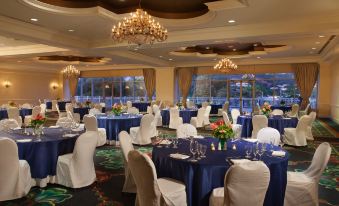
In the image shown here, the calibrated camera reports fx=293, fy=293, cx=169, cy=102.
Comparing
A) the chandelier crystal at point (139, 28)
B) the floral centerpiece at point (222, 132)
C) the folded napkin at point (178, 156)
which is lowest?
the folded napkin at point (178, 156)

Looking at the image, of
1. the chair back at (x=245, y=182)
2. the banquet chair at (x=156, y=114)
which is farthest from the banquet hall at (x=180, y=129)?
the banquet chair at (x=156, y=114)

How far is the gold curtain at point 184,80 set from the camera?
17844 mm

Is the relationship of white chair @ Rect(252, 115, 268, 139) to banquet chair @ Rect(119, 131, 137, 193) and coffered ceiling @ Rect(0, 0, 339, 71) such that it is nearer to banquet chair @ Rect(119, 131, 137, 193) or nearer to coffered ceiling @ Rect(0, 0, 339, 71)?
coffered ceiling @ Rect(0, 0, 339, 71)

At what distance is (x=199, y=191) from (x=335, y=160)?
4.74 m

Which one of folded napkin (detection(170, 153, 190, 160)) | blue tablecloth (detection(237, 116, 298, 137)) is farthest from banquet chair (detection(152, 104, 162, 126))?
folded napkin (detection(170, 153, 190, 160))

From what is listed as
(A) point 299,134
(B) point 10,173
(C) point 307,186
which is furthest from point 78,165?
(A) point 299,134

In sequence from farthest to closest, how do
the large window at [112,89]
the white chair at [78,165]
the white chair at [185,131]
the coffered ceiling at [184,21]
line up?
the large window at [112,89]
the coffered ceiling at [184,21]
the white chair at [185,131]
the white chair at [78,165]

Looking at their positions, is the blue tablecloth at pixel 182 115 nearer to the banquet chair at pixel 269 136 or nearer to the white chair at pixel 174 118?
the white chair at pixel 174 118

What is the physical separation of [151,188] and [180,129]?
242cm

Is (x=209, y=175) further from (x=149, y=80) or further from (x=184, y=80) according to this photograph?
(x=149, y=80)

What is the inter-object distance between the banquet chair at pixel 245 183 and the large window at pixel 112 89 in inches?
659

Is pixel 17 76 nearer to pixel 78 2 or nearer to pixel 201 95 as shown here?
pixel 201 95

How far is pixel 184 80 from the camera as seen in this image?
18.0 metres

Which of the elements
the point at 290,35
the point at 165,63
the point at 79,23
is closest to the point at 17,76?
the point at 165,63
